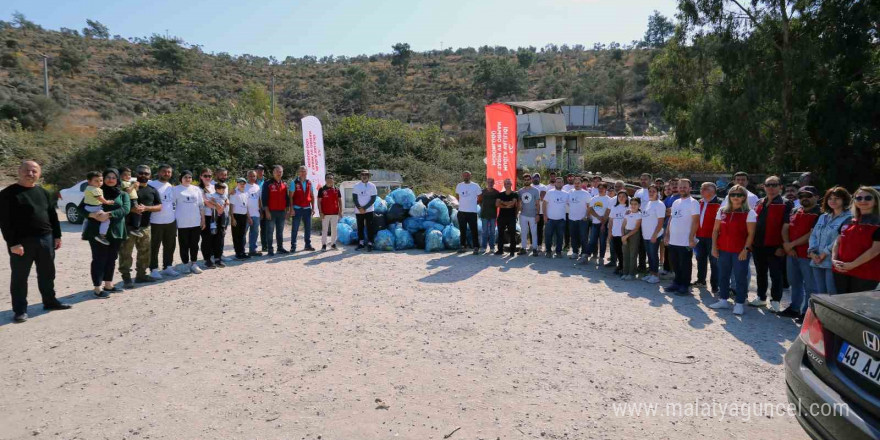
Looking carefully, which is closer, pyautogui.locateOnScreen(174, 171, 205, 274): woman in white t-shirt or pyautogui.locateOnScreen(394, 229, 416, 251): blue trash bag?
pyautogui.locateOnScreen(174, 171, 205, 274): woman in white t-shirt

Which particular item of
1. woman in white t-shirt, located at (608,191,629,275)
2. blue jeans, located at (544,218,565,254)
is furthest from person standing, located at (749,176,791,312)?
blue jeans, located at (544,218,565,254)

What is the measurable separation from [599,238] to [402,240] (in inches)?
166

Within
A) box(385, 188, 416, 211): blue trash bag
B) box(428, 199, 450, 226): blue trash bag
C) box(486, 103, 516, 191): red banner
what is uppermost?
box(486, 103, 516, 191): red banner

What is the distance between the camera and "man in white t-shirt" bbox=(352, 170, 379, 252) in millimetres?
10641

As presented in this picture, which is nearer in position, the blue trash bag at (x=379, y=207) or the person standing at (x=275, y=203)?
the person standing at (x=275, y=203)

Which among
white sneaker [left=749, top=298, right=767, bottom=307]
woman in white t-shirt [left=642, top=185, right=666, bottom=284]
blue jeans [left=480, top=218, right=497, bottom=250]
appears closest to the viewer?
white sneaker [left=749, top=298, right=767, bottom=307]

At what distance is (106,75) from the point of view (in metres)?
49.4

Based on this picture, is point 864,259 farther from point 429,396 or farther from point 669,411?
point 429,396

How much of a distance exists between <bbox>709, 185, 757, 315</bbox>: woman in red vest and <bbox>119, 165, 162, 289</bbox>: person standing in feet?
27.2

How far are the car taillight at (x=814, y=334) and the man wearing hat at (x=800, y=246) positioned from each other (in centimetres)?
360

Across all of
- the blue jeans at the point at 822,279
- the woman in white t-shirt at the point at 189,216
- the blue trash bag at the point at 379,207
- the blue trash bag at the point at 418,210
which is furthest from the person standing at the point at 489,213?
the blue jeans at the point at 822,279

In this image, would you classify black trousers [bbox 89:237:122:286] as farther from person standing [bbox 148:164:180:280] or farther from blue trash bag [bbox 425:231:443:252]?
blue trash bag [bbox 425:231:443:252]

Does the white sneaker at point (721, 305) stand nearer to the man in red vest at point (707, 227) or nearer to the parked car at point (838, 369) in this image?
the man in red vest at point (707, 227)

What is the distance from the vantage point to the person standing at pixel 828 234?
17.3ft
